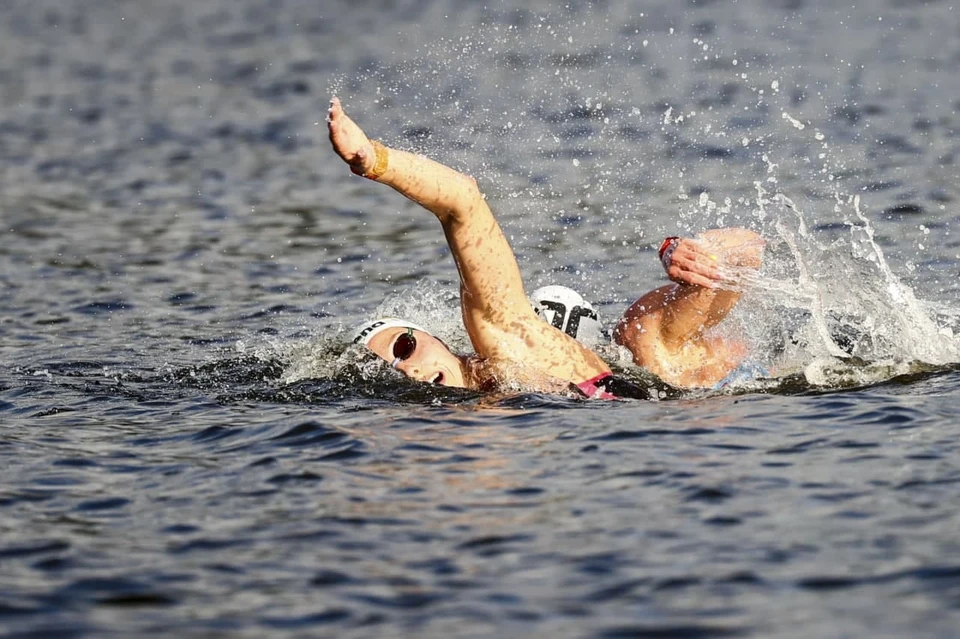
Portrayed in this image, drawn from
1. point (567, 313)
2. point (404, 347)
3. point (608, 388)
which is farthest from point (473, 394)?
point (567, 313)

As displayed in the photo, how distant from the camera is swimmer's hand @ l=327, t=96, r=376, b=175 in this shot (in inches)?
328

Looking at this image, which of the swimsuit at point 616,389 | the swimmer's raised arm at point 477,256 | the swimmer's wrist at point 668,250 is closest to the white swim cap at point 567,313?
the swimmer's raised arm at point 477,256

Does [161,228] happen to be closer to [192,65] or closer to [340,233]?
[340,233]

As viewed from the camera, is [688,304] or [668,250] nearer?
[668,250]

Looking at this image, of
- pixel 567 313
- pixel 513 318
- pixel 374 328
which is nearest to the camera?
pixel 513 318

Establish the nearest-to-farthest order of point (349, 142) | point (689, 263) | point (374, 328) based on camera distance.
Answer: point (349, 142), point (689, 263), point (374, 328)

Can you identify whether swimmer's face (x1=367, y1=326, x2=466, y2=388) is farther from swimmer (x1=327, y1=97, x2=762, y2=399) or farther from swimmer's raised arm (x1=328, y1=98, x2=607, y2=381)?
swimmer's raised arm (x1=328, y1=98, x2=607, y2=381)

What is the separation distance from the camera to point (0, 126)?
1057 inches

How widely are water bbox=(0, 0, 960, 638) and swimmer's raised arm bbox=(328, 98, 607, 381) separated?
382mm

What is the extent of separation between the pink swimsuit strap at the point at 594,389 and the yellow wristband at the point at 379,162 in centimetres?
239

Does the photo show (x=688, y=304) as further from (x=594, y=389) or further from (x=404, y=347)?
(x=404, y=347)

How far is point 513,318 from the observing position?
965 centimetres

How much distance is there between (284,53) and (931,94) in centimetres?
1539

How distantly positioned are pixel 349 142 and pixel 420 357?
2.27 metres
